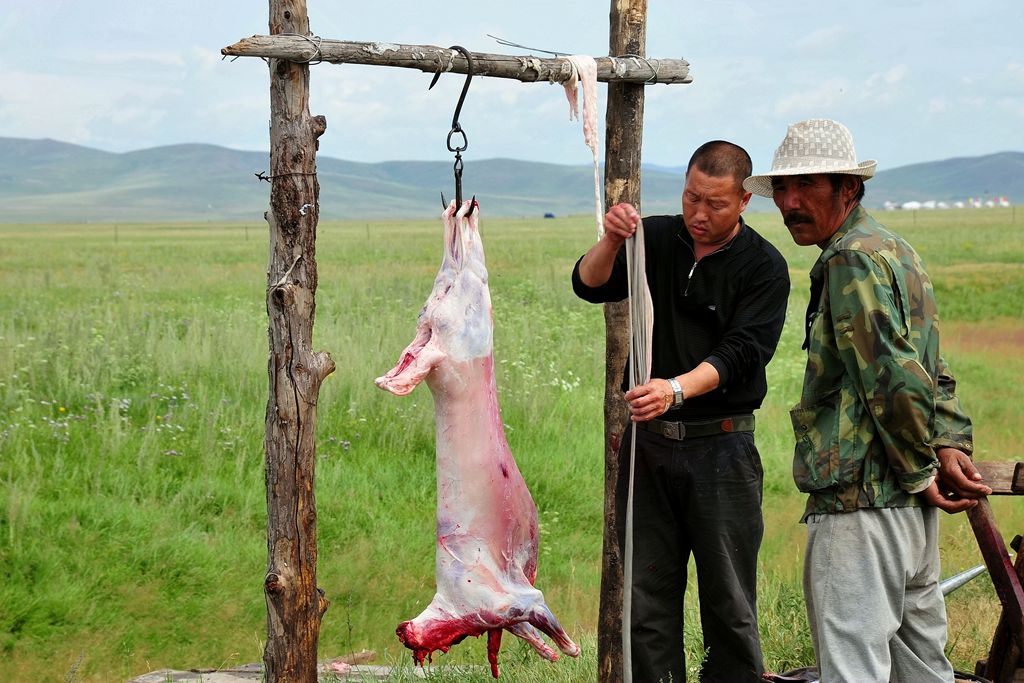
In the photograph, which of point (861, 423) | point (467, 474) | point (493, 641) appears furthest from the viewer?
point (493, 641)

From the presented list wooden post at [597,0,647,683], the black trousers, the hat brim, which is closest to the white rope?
the black trousers

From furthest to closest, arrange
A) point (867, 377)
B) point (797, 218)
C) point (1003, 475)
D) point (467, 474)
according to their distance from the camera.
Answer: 1. point (467, 474)
2. point (1003, 475)
3. point (797, 218)
4. point (867, 377)

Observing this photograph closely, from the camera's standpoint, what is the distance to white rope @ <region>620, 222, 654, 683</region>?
12.8 ft

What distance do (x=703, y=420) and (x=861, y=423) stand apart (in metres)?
0.67

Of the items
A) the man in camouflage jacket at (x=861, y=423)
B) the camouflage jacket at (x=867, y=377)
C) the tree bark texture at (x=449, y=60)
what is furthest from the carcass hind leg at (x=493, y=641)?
the tree bark texture at (x=449, y=60)

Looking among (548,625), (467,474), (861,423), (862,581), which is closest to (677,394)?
(861,423)

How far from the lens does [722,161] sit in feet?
12.7

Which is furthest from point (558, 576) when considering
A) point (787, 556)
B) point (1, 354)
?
point (1, 354)

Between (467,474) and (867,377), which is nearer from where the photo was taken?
(867,377)

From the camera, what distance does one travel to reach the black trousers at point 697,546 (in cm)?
403

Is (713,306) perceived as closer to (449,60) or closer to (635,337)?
(635,337)

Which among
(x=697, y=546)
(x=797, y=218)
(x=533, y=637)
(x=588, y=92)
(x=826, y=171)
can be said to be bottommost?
(x=533, y=637)

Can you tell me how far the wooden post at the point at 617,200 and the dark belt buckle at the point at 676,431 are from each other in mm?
658

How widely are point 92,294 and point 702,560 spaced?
1719cm
